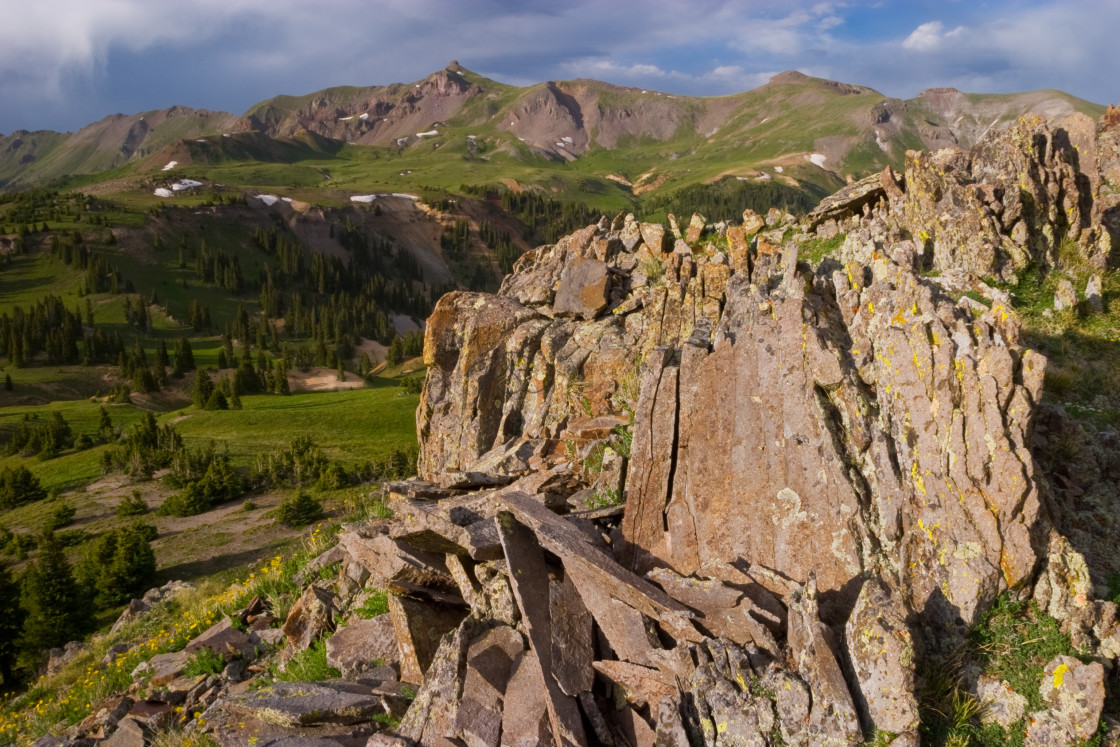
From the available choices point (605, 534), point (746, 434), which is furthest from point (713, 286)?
point (605, 534)

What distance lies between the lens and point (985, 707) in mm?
6426

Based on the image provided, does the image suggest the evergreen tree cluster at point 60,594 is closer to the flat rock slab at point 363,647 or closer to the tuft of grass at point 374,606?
the tuft of grass at point 374,606

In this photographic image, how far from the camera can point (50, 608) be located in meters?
24.3

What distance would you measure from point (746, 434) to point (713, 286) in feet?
23.9

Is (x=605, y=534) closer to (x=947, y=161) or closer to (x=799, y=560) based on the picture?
(x=799, y=560)

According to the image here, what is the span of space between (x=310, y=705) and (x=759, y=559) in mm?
6348

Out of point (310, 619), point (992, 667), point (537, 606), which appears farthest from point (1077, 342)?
point (310, 619)

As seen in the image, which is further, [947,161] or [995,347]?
[947,161]

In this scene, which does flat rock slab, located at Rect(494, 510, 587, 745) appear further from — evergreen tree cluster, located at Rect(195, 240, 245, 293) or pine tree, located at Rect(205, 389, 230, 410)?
evergreen tree cluster, located at Rect(195, 240, 245, 293)

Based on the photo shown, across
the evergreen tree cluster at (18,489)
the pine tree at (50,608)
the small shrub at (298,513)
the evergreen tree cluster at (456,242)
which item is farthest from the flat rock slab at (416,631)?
the evergreen tree cluster at (456,242)

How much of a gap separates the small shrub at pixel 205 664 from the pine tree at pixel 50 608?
56.5ft

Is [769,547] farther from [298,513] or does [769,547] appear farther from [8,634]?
[298,513]

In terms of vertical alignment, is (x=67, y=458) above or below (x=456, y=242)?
below

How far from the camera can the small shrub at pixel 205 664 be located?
12.0 meters
